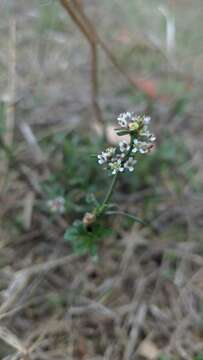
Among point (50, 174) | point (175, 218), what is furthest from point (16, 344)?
point (175, 218)

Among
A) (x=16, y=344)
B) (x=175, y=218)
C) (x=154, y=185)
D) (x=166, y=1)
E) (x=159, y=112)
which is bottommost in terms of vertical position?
(x=16, y=344)

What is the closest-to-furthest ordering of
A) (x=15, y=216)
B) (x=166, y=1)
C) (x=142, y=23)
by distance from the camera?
(x=15, y=216)
(x=142, y=23)
(x=166, y=1)

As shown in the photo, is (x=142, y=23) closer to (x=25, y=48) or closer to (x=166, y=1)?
(x=166, y=1)

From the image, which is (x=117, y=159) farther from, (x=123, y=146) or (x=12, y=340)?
(x=12, y=340)

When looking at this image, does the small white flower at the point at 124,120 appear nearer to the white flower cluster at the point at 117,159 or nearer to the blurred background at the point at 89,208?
the white flower cluster at the point at 117,159

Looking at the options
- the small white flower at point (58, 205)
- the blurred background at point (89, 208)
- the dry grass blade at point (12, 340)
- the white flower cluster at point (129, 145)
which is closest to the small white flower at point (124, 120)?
the white flower cluster at point (129, 145)

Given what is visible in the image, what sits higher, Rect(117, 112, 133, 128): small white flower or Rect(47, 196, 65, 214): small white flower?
Rect(47, 196, 65, 214): small white flower

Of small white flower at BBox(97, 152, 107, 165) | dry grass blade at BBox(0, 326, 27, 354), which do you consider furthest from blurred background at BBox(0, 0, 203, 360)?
small white flower at BBox(97, 152, 107, 165)

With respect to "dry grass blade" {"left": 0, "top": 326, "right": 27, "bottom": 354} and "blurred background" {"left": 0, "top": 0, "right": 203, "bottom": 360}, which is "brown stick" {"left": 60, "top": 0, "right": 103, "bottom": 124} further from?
"dry grass blade" {"left": 0, "top": 326, "right": 27, "bottom": 354}
